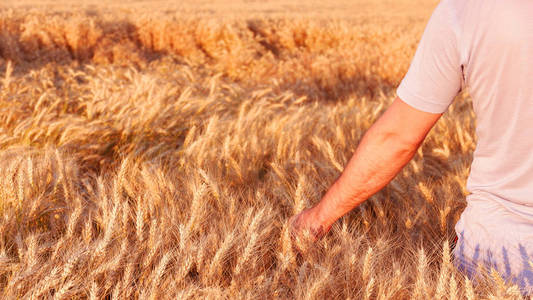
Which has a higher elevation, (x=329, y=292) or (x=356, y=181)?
(x=356, y=181)

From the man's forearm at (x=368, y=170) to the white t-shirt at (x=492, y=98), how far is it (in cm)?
13

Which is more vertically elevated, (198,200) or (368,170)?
(368,170)

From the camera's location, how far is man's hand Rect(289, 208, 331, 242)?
126 centimetres

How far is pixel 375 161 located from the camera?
1165 millimetres

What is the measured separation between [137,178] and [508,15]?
56.5 inches

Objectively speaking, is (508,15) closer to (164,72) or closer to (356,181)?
(356,181)

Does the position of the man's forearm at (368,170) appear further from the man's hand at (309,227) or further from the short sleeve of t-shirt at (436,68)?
the short sleeve of t-shirt at (436,68)

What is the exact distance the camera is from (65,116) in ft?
8.55

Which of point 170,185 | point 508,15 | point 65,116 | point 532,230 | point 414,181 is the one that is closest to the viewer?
point 508,15

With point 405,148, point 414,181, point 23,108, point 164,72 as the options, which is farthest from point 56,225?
point 164,72

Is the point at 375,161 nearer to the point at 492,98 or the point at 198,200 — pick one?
the point at 492,98

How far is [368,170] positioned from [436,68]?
13.0 inches

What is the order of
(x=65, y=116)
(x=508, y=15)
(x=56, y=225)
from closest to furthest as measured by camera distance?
(x=508, y=15) → (x=56, y=225) → (x=65, y=116)

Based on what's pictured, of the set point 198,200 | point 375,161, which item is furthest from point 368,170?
point 198,200
